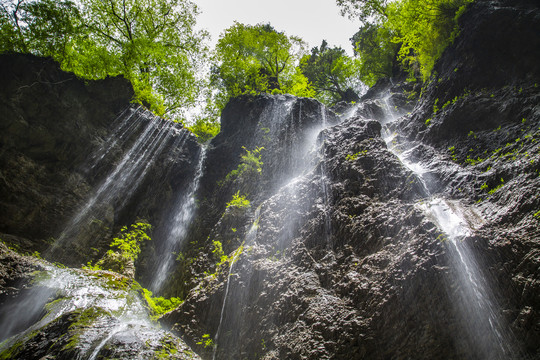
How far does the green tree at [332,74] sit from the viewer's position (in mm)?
22172

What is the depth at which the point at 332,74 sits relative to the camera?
2261 cm

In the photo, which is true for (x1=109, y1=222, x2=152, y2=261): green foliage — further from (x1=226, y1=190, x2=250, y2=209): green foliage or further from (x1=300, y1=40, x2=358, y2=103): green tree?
(x1=300, y1=40, x2=358, y2=103): green tree

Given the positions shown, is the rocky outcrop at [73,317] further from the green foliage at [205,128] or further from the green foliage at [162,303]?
the green foliage at [205,128]

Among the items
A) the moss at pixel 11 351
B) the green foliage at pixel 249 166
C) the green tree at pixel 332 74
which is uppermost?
the green tree at pixel 332 74

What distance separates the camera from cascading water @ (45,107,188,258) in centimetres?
1004

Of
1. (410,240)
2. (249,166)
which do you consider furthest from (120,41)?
(410,240)

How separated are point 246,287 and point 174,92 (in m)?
15.1

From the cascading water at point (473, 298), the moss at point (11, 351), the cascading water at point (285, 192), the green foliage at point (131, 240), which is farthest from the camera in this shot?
the green foliage at point (131, 240)

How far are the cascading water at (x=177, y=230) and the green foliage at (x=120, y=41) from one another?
5788 millimetres

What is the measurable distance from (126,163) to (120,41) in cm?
876

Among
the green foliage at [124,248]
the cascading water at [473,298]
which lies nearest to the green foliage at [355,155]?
the cascading water at [473,298]

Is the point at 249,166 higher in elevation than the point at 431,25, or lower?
lower

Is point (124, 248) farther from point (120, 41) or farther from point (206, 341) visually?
point (120, 41)

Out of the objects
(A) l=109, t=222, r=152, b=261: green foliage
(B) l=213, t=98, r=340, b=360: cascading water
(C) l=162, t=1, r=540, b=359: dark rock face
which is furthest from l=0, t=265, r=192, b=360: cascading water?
(A) l=109, t=222, r=152, b=261: green foliage
